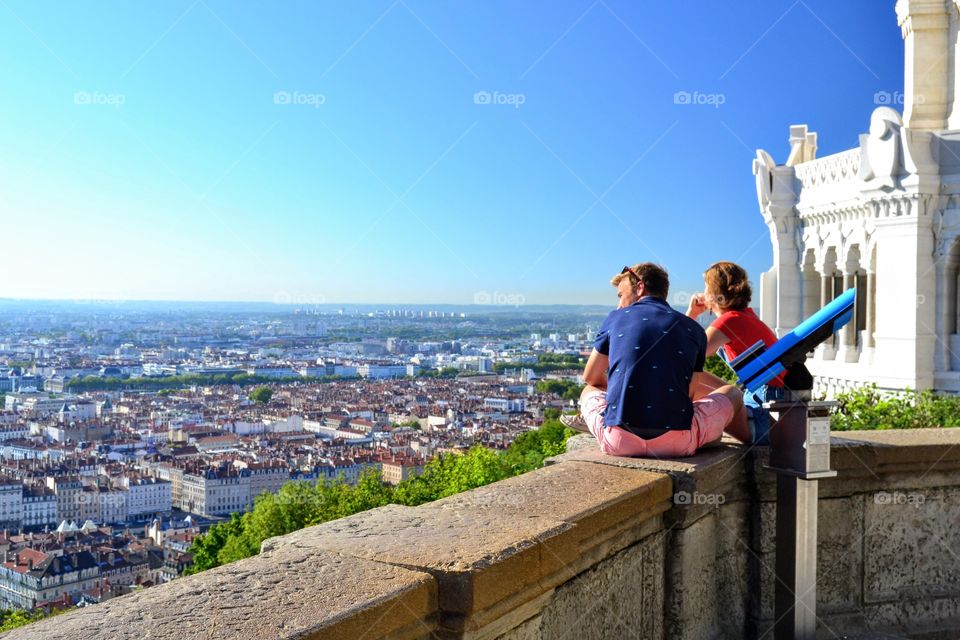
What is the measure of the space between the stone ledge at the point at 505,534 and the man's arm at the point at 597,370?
0.47m

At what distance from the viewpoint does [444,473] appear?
14.0 metres

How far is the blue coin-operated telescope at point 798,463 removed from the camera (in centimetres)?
228

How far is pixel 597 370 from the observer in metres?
2.70

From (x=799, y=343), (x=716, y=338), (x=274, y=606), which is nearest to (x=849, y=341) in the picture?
(x=716, y=338)

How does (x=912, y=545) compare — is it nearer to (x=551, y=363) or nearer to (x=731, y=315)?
(x=731, y=315)

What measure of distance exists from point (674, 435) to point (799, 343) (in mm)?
371

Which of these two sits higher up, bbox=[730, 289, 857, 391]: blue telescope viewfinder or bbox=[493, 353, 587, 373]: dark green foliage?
bbox=[730, 289, 857, 391]: blue telescope viewfinder

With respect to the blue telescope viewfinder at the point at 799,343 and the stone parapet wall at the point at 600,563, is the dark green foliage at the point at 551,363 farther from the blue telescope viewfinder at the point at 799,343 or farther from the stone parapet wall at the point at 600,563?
the blue telescope viewfinder at the point at 799,343

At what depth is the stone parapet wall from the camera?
1335mm

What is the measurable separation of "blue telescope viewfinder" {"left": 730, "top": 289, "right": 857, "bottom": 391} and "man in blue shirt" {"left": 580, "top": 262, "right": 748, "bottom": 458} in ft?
0.53

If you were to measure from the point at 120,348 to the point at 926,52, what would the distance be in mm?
115084

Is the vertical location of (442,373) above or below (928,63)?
below

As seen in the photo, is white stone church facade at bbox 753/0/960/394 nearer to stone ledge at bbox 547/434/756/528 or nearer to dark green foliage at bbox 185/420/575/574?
dark green foliage at bbox 185/420/575/574

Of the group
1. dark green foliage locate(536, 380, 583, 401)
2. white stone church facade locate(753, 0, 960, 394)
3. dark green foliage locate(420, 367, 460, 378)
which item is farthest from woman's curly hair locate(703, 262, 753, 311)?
dark green foliage locate(420, 367, 460, 378)
